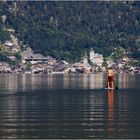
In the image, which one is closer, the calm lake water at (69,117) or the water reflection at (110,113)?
the calm lake water at (69,117)

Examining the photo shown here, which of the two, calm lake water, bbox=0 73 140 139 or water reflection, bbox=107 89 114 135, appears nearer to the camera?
calm lake water, bbox=0 73 140 139

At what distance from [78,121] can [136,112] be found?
318 inches

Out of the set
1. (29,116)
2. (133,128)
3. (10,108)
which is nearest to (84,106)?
(10,108)

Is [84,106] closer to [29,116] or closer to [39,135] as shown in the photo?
[29,116]

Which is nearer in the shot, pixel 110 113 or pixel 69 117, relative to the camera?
pixel 69 117

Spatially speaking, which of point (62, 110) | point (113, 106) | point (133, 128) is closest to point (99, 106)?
point (113, 106)

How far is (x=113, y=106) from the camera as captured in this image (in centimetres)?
8162

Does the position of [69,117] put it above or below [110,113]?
below

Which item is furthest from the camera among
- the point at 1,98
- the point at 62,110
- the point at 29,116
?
the point at 1,98

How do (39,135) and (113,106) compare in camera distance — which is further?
(113,106)

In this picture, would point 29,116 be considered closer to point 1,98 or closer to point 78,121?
point 78,121

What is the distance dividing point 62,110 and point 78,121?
10195 millimetres

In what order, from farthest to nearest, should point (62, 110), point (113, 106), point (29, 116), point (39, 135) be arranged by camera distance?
point (113, 106) → point (62, 110) → point (29, 116) → point (39, 135)

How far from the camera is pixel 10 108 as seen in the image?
7888 centimetres
